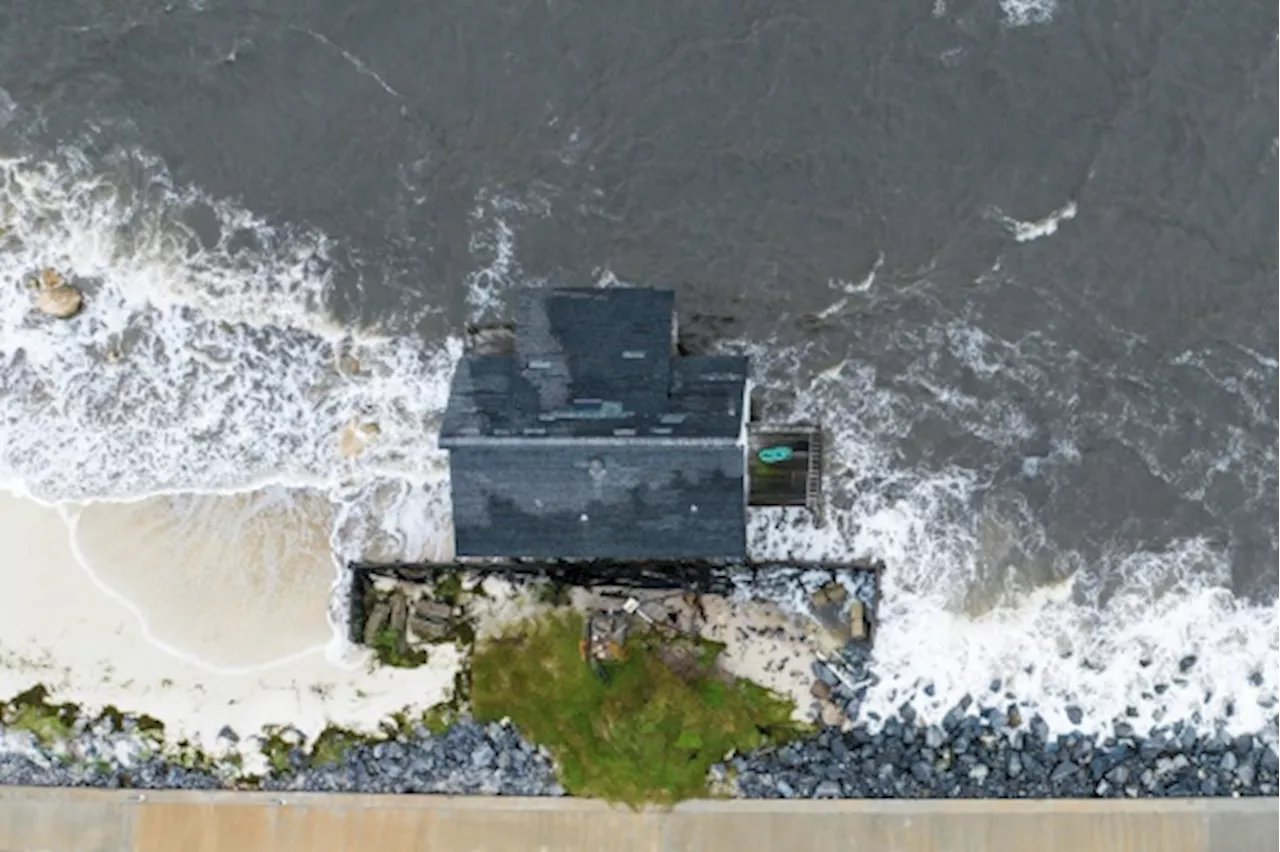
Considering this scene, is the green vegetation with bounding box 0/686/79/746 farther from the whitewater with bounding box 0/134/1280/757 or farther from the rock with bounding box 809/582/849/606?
the rock with bounding box 809/582/849/606

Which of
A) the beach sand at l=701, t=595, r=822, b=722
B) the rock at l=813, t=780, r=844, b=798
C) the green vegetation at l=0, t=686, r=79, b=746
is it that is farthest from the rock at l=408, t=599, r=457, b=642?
the rock at l=813, t=780, r=844, b=798

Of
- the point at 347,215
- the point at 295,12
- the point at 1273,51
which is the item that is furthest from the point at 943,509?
the point at 295,12

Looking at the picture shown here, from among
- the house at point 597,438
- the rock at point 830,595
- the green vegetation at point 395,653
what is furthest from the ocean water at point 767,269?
the house at point 597,438

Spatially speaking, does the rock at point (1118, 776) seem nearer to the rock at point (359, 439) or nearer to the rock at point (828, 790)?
the rock at point (828, 790)

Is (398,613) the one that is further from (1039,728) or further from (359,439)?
(1039,728)

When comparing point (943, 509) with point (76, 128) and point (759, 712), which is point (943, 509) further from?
point (76, 128)
